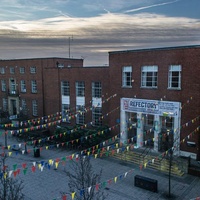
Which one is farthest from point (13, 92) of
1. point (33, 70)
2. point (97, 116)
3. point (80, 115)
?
point (97, 116)

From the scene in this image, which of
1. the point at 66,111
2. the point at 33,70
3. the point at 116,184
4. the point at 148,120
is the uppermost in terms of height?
the point at 33,70

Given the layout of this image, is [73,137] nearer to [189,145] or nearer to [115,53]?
[115,53]

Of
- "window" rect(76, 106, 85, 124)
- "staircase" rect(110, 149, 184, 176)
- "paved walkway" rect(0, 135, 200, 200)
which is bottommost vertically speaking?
"paved walkway" rect(0, 135, 200, 200)

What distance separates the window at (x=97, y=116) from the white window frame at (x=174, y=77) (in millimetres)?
9177

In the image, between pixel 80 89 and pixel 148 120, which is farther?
pixel 80 89

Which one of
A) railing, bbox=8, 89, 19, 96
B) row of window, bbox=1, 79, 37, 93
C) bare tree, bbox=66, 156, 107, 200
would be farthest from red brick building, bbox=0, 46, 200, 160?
bare tree, bbox=66, 156, 107, 200

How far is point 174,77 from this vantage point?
21703 millimetres

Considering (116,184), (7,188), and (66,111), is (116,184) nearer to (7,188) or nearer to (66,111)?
(7,188)

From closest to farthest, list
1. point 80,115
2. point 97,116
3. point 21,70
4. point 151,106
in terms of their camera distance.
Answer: point 151,106 < point 97,116 < point 80,115 < point 21,70

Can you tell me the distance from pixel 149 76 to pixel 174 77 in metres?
2.33

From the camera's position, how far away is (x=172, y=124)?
2231 centimetres

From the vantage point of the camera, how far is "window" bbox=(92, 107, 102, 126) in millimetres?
28453

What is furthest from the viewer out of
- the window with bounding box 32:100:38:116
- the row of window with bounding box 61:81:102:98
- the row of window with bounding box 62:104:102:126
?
the window with bounding box 32:100:38:116

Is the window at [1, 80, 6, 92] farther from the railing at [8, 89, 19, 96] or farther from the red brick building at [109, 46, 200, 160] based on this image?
the red brick building at [109, 46, 200, 160]
